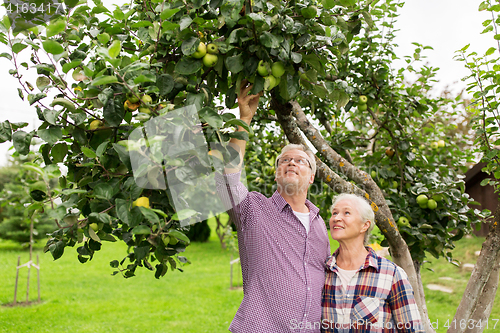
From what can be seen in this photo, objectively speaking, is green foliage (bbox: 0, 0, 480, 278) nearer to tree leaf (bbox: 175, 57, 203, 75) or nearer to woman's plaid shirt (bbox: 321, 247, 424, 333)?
tree leaf (bbox: 175, 57, 203, 75)

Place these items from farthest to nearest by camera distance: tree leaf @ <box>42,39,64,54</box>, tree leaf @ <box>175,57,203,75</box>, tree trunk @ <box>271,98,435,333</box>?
→ tree trunk @ <box>271,98,435,333</box>
tree leaf @ <box>175,57,203,75</box>
tree leaf @ <box>42,39,64,54</box>

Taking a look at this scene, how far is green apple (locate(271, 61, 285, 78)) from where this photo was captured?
1286 mm

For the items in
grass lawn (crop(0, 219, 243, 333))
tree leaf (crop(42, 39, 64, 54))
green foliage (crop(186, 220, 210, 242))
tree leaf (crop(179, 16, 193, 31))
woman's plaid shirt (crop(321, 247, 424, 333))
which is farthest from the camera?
green foliage (crop(186, 220, 210, 242))

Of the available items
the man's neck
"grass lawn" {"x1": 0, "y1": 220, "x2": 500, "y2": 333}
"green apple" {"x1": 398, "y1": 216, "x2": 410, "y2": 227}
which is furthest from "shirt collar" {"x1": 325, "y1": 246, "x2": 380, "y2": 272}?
"grass lawn" {"x1": 0, "y1": 220, "x2": 500, "y2": 333}

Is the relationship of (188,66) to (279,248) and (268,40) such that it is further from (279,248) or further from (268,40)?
(279,248)

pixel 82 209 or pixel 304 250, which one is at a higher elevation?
pixel 82 209

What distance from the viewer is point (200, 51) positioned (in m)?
1.21

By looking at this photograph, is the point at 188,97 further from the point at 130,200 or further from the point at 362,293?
the point at 362,293

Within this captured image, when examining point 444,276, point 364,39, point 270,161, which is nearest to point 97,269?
point 270,161

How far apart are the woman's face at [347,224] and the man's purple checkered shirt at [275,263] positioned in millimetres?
113

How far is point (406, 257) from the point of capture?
2176 millimetres

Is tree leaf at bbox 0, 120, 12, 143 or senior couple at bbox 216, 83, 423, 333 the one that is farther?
senior couple at bbox 216, 83, 423, 333

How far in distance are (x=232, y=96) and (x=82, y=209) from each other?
2.19 ft

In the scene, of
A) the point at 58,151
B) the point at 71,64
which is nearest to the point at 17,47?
the point at 71,64
